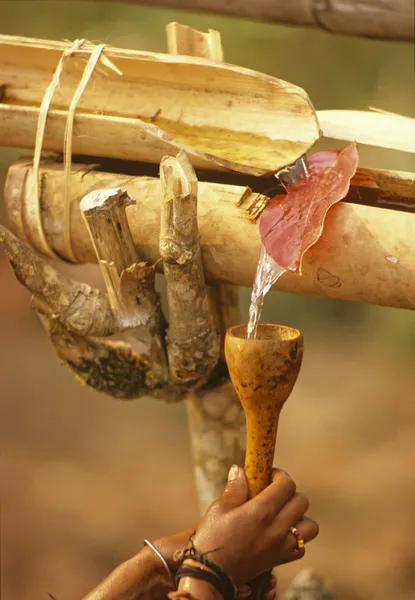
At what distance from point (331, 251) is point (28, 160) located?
54 cm

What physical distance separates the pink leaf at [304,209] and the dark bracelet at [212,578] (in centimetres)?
41

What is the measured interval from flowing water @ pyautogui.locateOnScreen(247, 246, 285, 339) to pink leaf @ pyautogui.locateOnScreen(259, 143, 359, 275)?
21mm

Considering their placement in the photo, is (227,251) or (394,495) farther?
(394,495)

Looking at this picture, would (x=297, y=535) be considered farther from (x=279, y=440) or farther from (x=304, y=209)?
(x=279, y=440)

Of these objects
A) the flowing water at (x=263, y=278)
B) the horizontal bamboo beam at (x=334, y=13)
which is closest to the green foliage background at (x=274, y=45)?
the horizontal bamboo beam at (x=334, y=13)

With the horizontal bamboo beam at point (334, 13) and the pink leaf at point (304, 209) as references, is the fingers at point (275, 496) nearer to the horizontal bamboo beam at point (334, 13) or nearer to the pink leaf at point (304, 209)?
the pink leaf at point (304, 209)

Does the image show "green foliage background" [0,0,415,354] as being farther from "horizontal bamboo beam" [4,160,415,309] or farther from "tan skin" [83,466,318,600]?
"tan skin" [83,466,318,600]

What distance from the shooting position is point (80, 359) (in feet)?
4.60

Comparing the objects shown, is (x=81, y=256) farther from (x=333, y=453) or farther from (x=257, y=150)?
(x=333, y=453)

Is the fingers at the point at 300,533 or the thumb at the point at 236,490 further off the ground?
the thumb at the point at 236,490

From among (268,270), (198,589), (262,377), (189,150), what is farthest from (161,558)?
(189,150)

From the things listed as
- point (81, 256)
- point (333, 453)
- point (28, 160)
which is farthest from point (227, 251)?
point (333, 453)

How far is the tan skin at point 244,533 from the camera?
3.62 ft

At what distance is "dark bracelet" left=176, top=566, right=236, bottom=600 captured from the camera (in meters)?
1.09
